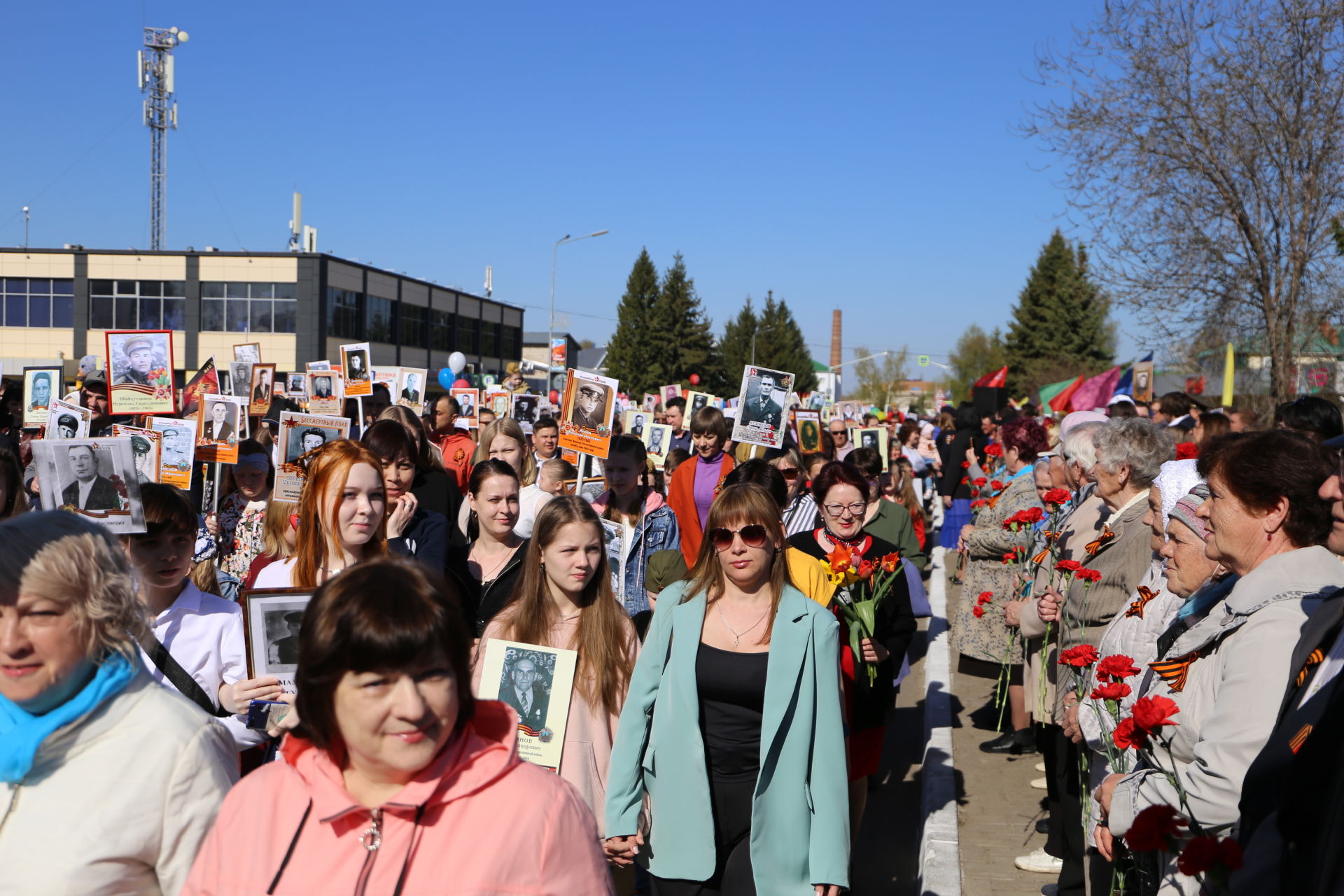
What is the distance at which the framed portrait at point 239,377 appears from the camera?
536 inches

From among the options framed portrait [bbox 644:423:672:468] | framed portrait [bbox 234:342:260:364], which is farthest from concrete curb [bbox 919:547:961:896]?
framed portrait [bbox 234:342:260:364]

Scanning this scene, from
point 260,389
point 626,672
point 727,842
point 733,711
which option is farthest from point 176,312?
point 727,842

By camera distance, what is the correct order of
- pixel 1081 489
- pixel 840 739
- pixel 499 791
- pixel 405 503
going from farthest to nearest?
pixel 1081 489 → pixel 405 503 → pixel 840 739 → pixel 499 791

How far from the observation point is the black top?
3.94 m

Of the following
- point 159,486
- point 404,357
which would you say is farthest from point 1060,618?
point 404,357

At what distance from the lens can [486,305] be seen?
7900 centimetres

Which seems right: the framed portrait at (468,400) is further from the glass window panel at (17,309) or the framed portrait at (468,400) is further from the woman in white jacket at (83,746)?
the glass window panel at (17,309)

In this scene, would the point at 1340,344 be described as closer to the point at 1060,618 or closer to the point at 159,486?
the point at 1060,618

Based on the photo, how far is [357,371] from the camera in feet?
44.2

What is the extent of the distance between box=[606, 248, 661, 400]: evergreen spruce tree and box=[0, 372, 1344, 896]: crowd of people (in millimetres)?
70502

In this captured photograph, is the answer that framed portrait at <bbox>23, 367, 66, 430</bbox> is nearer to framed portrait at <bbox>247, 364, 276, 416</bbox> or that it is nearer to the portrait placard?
framed portrait at <bbox>247, 364, 276, 416</bbox>

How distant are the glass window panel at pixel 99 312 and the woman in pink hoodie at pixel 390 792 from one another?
60558mm

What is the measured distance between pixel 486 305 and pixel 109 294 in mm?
27731

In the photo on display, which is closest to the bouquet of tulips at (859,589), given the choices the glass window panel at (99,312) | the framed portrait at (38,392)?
the framed portrait at (38,392)
